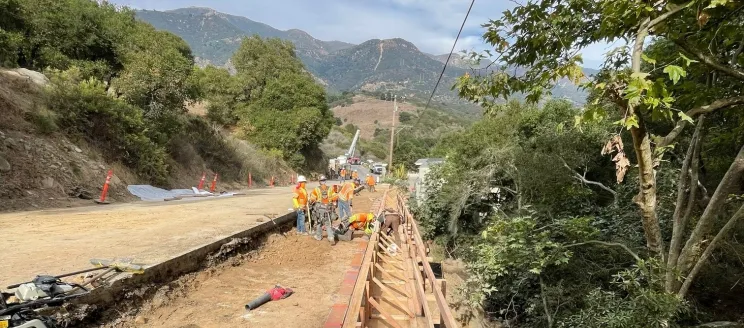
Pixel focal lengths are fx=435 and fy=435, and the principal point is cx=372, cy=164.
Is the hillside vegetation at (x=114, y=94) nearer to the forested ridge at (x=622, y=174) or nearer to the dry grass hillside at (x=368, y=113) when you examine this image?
the forested ridge at (x=622, y=174)

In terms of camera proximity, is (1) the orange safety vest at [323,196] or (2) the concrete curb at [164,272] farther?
(1) the orange safety vest at [323,196]

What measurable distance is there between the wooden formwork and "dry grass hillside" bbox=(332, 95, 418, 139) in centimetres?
11810

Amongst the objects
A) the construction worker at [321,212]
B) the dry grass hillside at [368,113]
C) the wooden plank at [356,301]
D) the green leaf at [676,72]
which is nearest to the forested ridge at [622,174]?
the green leaf at [676,72]

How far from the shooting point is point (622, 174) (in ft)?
10.8

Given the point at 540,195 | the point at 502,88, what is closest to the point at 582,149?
the point at 540,195

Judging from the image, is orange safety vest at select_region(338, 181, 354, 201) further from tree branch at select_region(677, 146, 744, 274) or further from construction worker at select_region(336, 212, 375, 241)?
tree branch at select_region(677, 146, 744, 274)

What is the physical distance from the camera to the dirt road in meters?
5.58

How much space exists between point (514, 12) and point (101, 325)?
5810 millimetres

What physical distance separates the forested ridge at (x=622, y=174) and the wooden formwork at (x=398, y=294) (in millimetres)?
1587

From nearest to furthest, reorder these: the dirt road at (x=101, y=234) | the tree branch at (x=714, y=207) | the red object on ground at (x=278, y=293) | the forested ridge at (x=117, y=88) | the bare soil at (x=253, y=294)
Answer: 1. the tree branch at (x=714, y=207)
2. the bare soil at (x=253, y=294)
3. the dirt road at (x=101, y=234)
4. the red object on ground at (x=278, y=293)
5. the forested ridge at (x=117, y=88)

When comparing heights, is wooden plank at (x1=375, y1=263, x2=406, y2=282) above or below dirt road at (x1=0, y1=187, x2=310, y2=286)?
below

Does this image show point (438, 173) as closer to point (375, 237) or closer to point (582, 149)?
point (582, 149)

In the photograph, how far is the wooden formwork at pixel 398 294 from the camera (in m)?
4.75

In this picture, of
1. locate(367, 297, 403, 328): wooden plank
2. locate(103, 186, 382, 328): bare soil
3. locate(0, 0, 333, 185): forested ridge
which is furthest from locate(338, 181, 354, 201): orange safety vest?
locate(0, 0, 333, 185): forested ridge
